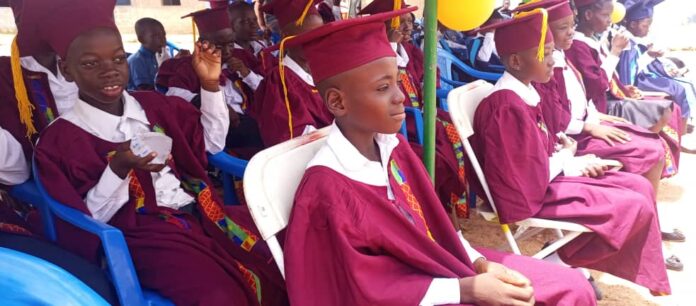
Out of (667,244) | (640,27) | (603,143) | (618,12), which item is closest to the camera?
(603,143)

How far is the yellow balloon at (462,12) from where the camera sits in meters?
2.67

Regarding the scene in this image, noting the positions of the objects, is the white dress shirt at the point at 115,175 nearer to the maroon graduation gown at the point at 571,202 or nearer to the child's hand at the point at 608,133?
the maroon graduation gown at the point at 571,202

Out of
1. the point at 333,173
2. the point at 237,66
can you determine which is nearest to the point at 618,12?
the point at 237,66

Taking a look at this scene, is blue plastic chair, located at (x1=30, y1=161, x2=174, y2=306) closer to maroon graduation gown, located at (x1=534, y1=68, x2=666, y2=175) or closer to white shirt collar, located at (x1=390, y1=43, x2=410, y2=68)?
maroon graduation gown, located at (x1=534, y1=68, x2=666, y2=175)

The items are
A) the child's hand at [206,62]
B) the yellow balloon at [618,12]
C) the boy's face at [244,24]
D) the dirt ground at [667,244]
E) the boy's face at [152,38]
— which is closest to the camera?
the child's hand at [206,62]

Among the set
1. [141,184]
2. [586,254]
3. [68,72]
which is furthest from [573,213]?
[68,72]

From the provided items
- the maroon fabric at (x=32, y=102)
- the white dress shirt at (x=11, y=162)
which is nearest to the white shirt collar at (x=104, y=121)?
the white dress shirt at (x=11, y=162)

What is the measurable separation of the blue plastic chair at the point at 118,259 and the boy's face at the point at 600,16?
3.22 meters

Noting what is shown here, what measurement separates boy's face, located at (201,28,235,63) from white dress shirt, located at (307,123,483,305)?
7.49ft

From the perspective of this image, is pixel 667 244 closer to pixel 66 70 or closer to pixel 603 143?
pixel 603 143

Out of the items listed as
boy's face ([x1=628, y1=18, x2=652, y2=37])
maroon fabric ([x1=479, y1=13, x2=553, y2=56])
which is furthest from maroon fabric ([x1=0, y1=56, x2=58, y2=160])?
boy's face ([x1=628, y1=18, x2=652, y2=37])

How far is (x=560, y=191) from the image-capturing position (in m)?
2.23

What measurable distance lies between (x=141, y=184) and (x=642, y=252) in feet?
6.59

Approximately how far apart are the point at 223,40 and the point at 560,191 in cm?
247
